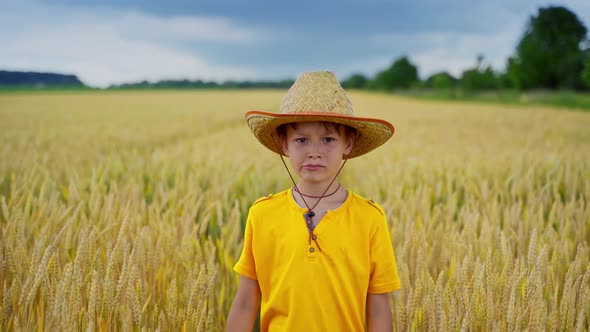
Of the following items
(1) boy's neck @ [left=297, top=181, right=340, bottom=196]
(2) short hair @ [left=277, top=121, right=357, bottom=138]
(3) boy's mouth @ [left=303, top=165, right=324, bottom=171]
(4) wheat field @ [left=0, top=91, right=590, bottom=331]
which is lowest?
(4) wheat field @ [left=0, top=91, right=590, bottom=331]

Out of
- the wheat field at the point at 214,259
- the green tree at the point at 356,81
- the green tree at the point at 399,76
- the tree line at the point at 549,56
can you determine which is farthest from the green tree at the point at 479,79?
the wheat field at the point at 214,259

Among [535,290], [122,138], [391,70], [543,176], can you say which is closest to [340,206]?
[535,290]

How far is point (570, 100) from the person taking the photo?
99.6 feet

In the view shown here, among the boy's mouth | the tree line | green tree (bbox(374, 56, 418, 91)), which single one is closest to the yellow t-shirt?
the boy's mouth

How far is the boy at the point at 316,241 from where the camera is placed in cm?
121

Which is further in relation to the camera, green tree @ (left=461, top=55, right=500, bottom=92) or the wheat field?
green tree @ (left=461, top=55, right=500, bottom=92)

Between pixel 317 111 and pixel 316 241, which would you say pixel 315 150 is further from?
pixel 316 241

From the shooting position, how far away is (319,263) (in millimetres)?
1195

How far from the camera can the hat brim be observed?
119cm

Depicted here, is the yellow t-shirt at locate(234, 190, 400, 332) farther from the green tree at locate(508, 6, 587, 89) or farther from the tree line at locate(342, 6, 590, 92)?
the green tree at locate(508, 6, 587, 89)

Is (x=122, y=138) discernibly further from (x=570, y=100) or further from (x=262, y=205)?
(x=570, y=100)

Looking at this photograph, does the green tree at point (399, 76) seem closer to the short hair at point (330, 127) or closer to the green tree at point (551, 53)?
the green tree at point (551, 53)

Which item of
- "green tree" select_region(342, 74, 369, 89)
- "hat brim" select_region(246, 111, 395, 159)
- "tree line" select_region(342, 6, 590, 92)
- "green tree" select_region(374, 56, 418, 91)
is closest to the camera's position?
"hat brim" select_region(246, 111, 395, 159)

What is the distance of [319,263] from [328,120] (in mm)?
386
